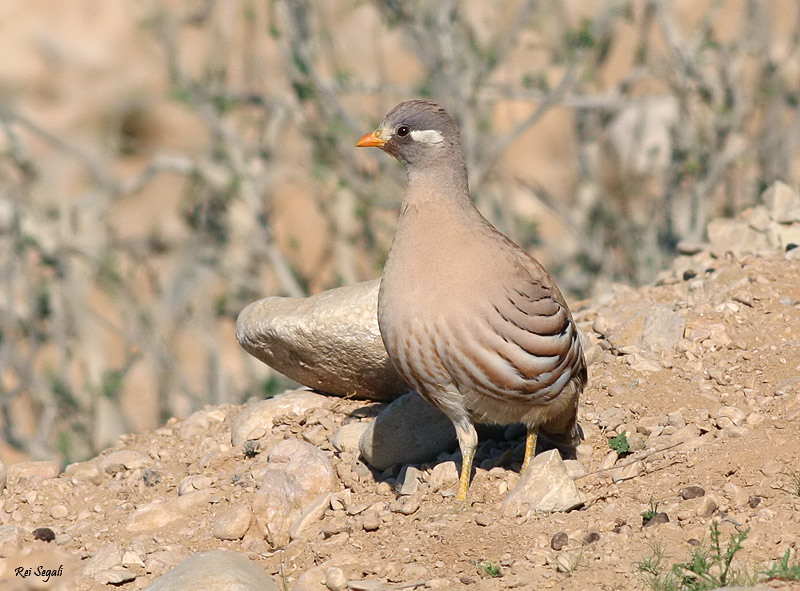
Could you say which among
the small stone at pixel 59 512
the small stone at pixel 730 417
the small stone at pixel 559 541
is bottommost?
the small stone at pixel 59 512

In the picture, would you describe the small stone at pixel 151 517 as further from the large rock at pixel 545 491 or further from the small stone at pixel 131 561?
the large rock at pixel 545 491

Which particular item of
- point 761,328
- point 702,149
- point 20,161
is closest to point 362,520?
point 761,328

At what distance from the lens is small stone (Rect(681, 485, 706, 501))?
18.2ft

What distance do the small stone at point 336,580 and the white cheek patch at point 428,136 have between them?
248 centimetres

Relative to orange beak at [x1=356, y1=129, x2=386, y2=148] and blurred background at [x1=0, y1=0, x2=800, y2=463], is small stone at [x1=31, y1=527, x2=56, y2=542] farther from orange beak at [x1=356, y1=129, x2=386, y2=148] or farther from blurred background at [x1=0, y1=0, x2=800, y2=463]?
blurred background at [x1=0, y1=0, x2=800, y2=463]

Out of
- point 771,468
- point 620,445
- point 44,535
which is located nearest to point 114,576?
point 44,535

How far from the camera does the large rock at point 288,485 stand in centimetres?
620

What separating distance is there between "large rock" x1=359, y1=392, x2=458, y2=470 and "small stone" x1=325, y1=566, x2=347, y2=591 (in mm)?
1272

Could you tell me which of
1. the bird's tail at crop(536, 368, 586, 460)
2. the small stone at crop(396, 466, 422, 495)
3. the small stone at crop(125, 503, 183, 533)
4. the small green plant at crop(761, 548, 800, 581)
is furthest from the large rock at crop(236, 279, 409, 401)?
the small green plant at crop(761, 548, 800, 581)

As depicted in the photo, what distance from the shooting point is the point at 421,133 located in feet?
20.5

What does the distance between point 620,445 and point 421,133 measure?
2.21 meters

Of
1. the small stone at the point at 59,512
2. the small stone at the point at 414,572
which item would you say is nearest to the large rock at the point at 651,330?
the small stone at the point at 414,572

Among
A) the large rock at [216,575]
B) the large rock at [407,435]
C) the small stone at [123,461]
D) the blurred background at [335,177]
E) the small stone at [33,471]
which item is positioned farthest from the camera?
the blurred background at [335,177]

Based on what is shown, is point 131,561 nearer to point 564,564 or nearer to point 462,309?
point 462,309
